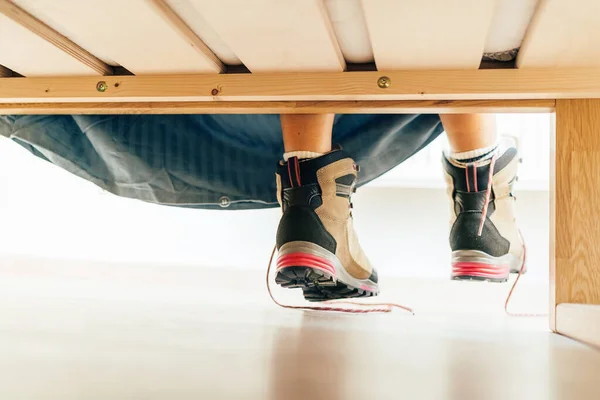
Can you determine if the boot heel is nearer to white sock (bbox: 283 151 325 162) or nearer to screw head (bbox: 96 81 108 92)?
white sock (bbox: 283 151 325 162)

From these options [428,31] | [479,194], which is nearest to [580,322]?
[479,194]

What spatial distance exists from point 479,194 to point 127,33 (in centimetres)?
54

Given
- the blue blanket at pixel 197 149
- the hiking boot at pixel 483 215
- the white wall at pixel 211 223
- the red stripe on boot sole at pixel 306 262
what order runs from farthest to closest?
the white wall at pixel 211 223 < the blue blanket at pixel 197 149 < the hiking boot at pixel 483 215 < the red stripe on boot sole at pixel 306 262

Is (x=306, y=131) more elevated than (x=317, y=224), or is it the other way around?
(x=306, y=131)

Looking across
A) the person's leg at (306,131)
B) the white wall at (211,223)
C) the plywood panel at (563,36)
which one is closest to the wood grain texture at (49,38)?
the person's leg at (306,131)

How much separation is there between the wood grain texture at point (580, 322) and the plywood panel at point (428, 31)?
11.8 inches

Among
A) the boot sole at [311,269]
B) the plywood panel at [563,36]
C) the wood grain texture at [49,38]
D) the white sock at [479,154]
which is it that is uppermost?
the plywood panel at [563,36]

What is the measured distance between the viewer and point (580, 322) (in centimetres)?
70

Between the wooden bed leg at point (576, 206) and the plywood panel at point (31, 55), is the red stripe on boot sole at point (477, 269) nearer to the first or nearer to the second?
the wooden bed leg at point (576, 206)

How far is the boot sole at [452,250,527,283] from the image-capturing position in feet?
2.98

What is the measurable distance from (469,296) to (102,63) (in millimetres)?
988

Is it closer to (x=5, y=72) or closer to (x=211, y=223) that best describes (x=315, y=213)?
(x=5, y=72)

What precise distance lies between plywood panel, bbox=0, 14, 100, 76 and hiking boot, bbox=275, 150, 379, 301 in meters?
0.30

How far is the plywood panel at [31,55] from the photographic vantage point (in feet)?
2.10
